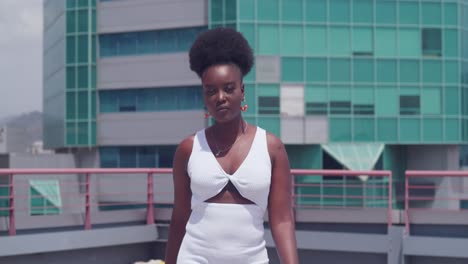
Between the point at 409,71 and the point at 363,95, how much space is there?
3.02 meters

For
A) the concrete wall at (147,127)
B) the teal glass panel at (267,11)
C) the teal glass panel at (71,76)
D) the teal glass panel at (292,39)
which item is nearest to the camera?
the teal glass panel at (267,11)

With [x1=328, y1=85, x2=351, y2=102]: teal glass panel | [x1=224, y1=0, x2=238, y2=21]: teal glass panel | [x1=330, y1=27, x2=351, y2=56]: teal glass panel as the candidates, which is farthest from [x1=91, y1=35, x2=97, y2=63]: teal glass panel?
[x1=328, y1=85, x2=351, y2=102]: teal glass panel

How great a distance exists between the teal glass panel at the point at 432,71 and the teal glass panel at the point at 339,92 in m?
4.55

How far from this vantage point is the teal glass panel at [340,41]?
4041 cm

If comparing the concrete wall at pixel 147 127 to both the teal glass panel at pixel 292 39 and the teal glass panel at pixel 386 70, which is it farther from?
the teal glass panel at pixel 386 70

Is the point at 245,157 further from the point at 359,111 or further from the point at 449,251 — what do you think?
the point at 359,111

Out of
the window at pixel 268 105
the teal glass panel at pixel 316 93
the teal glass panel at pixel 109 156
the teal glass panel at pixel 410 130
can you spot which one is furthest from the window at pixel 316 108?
the teal glass panel at pixel 109 156

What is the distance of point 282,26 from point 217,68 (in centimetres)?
3709

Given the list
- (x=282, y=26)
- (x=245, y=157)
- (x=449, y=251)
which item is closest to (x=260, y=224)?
(x=245, y=157)

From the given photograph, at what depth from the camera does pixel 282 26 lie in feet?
132

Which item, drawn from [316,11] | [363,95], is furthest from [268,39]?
[363,95]

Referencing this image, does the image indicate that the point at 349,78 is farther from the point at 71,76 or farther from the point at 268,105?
the point at 71,76

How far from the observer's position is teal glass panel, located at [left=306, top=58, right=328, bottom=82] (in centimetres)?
4025

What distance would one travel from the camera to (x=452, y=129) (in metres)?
41.1
